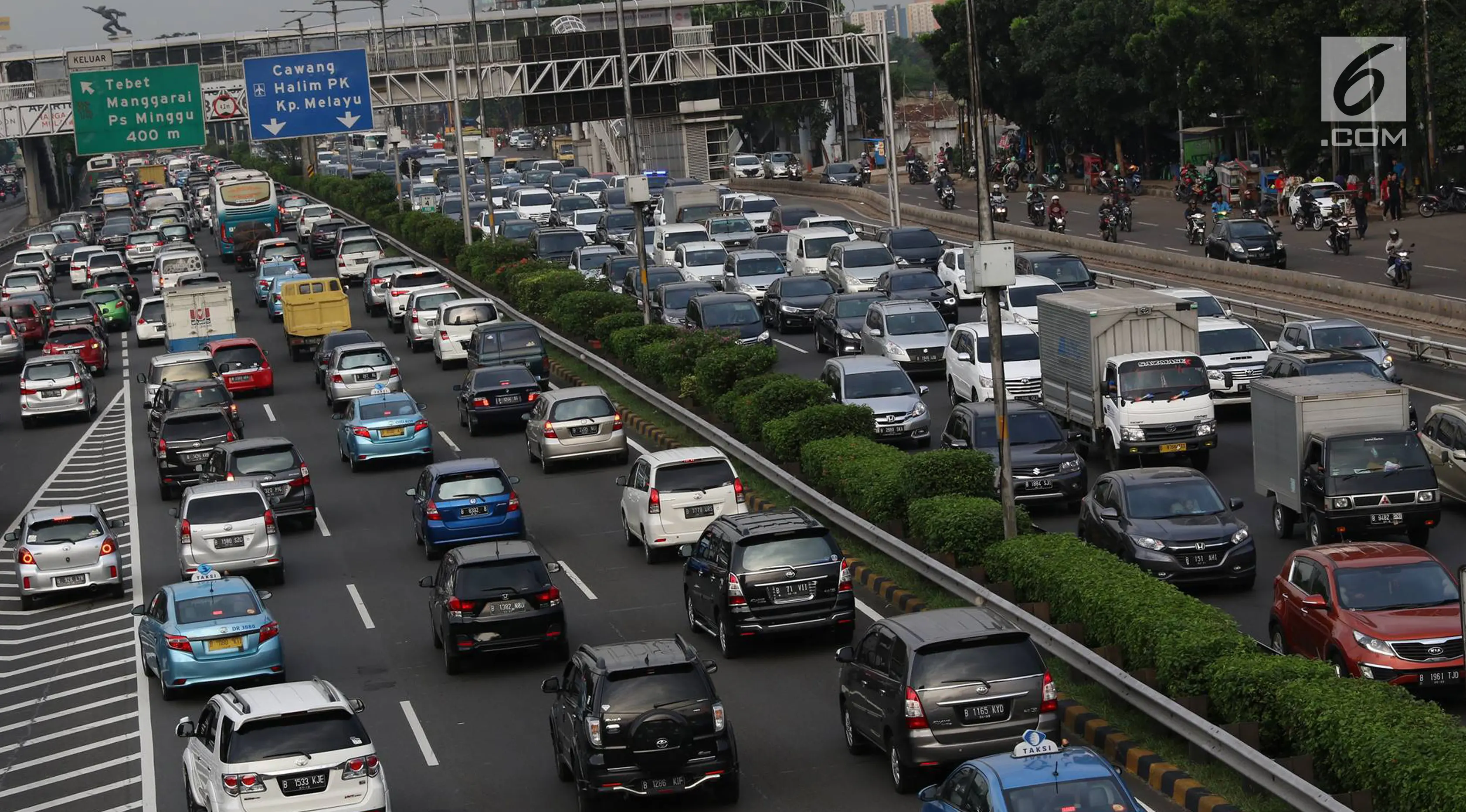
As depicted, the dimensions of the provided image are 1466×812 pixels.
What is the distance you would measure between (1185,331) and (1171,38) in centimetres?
4943

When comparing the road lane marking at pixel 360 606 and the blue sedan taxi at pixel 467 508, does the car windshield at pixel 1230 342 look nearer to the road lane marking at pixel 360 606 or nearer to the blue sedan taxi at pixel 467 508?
the blue sedan taxi at pixel 467 508

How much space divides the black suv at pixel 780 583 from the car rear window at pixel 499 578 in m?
2.13

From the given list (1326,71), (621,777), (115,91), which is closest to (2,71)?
(115,91)

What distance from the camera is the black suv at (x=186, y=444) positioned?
34.9 metres

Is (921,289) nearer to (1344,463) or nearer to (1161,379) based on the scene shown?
(1161,379)

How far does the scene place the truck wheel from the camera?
85.7ft

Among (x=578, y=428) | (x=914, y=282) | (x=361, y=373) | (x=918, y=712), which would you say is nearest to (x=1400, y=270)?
(x=914, y=282)

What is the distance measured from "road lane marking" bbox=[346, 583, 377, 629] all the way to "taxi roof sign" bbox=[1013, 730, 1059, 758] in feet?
44.4

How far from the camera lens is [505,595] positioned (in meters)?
22.0

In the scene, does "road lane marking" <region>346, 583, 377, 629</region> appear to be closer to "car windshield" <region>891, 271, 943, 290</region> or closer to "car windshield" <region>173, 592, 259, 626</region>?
→ "car windshield" <region>173, 592, 259, 626</region>

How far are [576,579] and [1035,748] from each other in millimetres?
14166

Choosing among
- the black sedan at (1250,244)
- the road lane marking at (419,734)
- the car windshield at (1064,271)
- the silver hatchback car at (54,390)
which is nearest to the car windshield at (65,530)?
the road lane marking at (419,734)

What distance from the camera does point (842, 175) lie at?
99.2 meters

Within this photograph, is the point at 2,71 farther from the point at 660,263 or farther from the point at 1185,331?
the point at 1185,331
